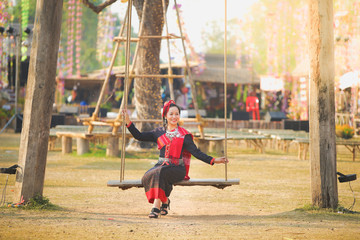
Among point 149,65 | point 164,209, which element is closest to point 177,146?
point 164,209

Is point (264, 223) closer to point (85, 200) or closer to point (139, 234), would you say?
point (139, 234)

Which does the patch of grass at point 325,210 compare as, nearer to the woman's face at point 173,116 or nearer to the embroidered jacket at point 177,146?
the embroidered jacket at point 177,146

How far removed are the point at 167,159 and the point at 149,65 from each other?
752 centimetres

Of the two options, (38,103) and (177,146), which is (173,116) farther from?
(38,103)

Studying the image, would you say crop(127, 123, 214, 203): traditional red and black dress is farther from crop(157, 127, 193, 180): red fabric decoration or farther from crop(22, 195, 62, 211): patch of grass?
crop(22, 195, 62, 211): patch of grass

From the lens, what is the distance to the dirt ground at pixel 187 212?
4297 millimetres

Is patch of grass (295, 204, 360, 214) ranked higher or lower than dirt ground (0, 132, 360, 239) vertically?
higher

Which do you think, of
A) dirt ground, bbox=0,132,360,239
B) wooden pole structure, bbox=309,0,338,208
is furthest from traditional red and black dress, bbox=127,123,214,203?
wooden pole structure, bbox=309,0,338,208

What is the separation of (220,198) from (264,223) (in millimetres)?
1913

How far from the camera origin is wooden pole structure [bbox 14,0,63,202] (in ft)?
17.1

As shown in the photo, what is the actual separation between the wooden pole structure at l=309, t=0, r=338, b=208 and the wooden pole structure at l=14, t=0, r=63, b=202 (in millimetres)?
2707

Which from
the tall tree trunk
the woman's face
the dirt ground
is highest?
the tall tree trunk

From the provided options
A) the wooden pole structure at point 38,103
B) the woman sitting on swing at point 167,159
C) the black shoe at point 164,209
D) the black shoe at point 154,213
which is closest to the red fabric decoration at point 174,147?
the woman sitting on swing at point 167,159

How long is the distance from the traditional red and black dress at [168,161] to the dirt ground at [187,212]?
0.29 metres
